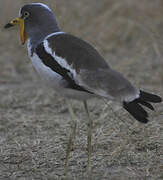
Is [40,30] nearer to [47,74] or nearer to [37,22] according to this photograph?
[37,22]

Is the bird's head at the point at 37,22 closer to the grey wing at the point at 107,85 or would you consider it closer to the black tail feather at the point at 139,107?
the grey wing at the point at 107,85

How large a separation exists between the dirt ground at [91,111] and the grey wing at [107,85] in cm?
59

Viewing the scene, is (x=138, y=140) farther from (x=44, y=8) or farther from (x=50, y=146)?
(x=44, y=8)

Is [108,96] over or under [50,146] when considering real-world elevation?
over

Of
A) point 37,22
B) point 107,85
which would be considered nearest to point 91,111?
point 37,22

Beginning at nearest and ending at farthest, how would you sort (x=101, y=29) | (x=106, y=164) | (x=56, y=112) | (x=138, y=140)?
1. (x=106, y=164)
2. (x=138, y=140)
3. (x=56, y=112)
4. (x=101, y=29)

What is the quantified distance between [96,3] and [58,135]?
5.16 meters

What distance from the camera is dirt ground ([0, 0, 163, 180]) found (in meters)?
3.66

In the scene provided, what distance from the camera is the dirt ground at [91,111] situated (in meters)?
3.66

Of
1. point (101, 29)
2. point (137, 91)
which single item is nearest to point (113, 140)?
point (137, 91)

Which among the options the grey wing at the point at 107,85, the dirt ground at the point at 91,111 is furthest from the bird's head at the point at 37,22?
the dirt ground at the point at 91,111

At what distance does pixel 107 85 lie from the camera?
10.2ft

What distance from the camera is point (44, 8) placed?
3697 millimetres

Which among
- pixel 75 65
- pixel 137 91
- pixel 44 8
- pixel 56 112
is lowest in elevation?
pixel 56 112
